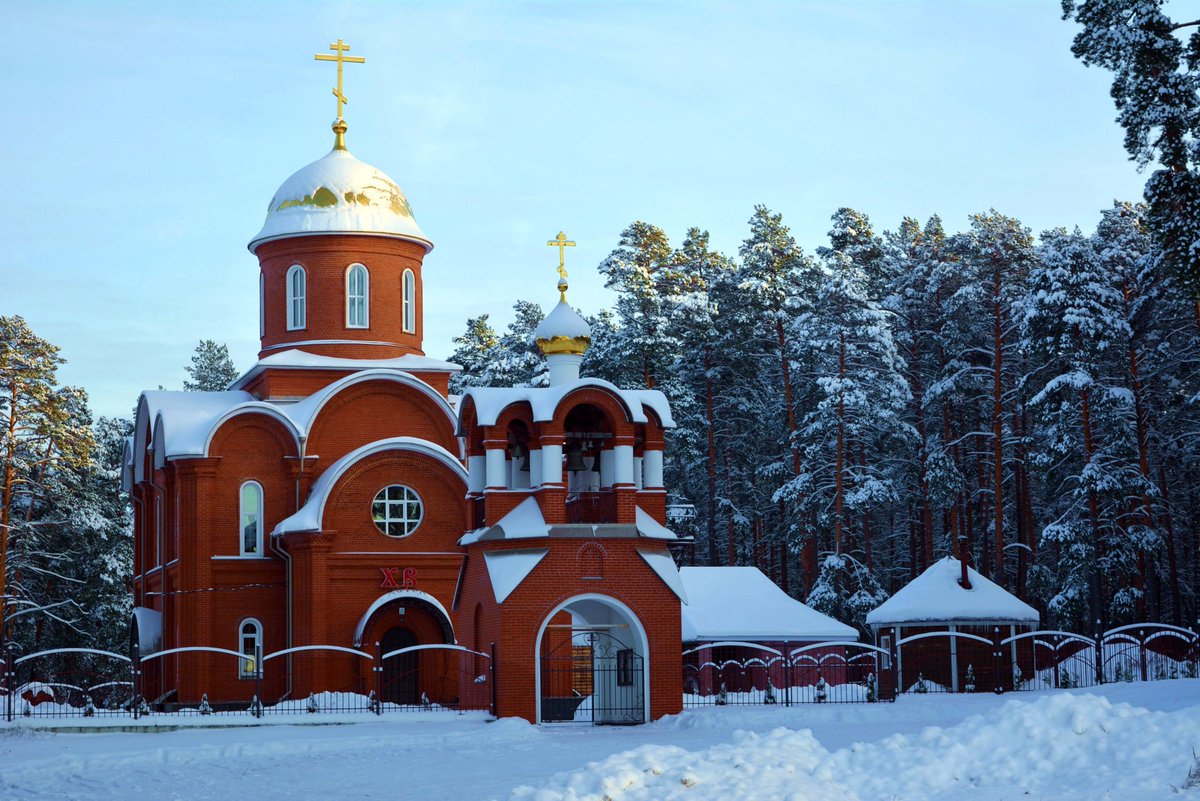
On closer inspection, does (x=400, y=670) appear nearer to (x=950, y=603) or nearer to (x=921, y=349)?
(x=950, y=603)

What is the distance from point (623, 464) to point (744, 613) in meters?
10.6

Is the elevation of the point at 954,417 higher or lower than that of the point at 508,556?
higher

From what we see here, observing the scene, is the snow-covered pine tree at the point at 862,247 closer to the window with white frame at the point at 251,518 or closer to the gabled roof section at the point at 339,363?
the gabled roof section at the point at 339,363

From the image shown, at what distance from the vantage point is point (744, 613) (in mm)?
35219

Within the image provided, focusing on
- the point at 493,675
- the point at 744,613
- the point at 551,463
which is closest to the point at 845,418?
the point at 744,613

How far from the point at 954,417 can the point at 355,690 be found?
68.9 ft

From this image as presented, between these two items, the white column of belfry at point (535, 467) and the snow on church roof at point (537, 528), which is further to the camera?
the white column of belfry at point (535, 467)

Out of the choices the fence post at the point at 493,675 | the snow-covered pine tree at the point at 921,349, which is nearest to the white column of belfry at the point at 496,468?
the fence post at the point at 493,675

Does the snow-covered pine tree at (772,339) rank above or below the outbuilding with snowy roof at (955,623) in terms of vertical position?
above

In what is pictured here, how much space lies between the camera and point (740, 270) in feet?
156

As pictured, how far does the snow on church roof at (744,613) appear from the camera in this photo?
34438 mm

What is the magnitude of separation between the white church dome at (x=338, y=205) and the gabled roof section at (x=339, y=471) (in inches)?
212

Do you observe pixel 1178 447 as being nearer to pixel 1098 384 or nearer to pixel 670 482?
pixel 1098 384

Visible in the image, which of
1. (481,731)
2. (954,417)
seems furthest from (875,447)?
(481,731)
